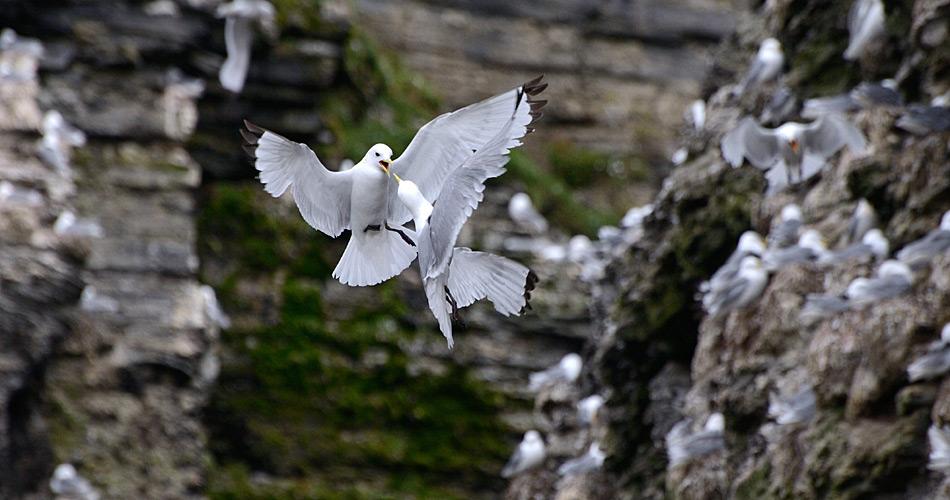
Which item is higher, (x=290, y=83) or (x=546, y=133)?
(x=546, y=133)

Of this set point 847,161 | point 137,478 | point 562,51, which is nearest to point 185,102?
point 137,478

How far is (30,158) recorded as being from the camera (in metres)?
15.8

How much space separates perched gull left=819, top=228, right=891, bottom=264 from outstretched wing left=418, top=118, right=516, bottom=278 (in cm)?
300

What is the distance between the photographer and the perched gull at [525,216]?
16.3m

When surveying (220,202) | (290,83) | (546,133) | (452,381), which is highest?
(546,133)

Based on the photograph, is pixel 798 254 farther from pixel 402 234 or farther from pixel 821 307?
pixel 402 234

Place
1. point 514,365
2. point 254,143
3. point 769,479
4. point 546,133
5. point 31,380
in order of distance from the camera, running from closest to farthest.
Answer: point 254,143, point 769,479, point 31,380, point 514,365, point 546,133

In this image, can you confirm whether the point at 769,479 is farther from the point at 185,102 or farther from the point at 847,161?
the point at 185,102

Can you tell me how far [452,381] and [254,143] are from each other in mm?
9485

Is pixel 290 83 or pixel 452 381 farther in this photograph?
pixel 290 83

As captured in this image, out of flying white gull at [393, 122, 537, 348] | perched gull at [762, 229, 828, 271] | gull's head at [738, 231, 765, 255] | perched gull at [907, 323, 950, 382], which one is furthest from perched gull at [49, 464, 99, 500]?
perched gull at [907, 323, 950, 382]

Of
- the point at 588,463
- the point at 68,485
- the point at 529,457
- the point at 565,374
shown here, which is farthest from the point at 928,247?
the point at 68,485

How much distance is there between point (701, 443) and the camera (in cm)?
882

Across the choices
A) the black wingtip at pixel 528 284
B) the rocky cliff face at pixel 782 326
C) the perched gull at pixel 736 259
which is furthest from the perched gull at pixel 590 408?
the black wingtip at pixel 528 284
